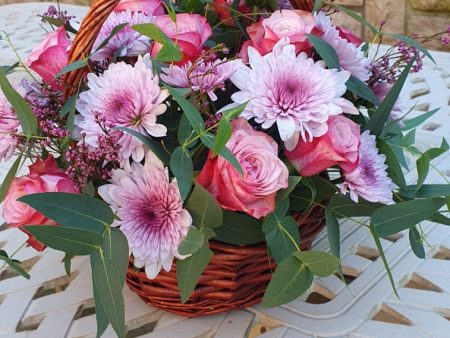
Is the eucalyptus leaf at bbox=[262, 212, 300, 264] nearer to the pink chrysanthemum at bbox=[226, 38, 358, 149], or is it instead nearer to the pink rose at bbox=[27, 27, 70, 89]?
the pink chrysanthemum at bbox=[226, 38, 358, 149]

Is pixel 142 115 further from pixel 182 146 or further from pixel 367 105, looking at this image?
pixel 367 105

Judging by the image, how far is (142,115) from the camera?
1.73 feet

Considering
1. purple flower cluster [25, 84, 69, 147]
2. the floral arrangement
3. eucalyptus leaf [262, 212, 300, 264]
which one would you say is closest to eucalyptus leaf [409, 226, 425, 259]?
the floral arrangement

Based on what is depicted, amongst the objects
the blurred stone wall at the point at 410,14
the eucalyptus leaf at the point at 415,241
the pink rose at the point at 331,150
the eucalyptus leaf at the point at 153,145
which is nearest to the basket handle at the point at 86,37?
the eucalyptus leaf at the point at 153,145

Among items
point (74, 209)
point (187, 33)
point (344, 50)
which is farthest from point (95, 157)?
point (344, 50)

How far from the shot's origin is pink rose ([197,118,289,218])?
1.64 feet

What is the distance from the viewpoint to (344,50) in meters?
0.60

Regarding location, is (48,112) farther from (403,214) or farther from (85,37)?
(403,214)

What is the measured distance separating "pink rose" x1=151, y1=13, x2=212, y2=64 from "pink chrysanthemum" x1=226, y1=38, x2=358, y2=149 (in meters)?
0.06

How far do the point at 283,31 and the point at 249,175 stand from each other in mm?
158

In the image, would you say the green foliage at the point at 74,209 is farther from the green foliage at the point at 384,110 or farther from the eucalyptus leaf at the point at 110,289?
the green foliage at the point at 384,110

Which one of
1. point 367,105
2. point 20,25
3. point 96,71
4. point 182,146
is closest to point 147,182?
point 182,146

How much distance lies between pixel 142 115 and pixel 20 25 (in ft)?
4.70

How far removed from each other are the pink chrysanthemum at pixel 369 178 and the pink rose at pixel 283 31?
0.11 metres
